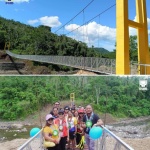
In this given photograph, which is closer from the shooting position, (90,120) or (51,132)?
(51,132)

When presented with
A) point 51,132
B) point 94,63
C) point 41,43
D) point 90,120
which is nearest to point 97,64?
point 94,63

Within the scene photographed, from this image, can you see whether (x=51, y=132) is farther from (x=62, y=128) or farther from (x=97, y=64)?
(x=97, y=64)

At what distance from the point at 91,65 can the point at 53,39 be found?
3731 centimetres

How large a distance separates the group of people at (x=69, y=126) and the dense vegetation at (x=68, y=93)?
10.3 ft

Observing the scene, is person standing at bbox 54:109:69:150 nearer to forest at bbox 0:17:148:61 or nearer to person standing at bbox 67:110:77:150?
person standing at bbox 67:110:77:150

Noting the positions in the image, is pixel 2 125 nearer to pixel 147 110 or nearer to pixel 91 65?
pixel 147 110

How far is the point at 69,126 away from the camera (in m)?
5.72

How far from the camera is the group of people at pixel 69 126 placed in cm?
489

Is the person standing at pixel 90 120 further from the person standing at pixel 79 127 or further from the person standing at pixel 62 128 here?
the person standing at pixel 62 128

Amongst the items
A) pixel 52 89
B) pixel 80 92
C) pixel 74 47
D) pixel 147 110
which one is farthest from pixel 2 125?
pixel 74 47

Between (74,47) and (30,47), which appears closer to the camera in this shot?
(74,47)

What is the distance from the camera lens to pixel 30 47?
60562mm

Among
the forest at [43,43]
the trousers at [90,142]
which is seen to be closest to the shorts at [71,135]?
the trousers at [90,142]

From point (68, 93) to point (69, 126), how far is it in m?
3.61
